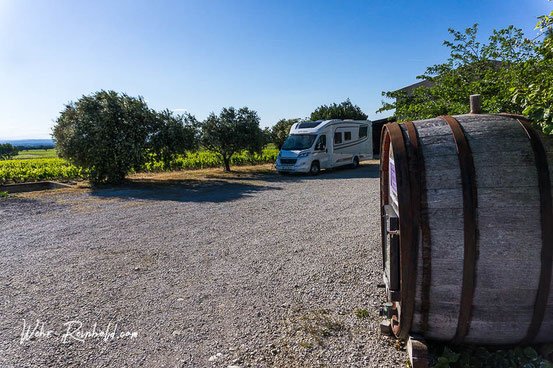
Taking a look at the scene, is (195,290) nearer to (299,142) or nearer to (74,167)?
(299,142)

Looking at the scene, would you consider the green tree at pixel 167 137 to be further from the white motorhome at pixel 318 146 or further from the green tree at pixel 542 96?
the green tree at pixel 542 96

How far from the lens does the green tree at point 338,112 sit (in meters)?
31.4

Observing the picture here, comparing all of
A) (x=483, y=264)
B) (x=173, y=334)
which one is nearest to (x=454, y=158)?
(x=483, y=264)

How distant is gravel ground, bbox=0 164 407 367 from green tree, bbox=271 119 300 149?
20.1 metres

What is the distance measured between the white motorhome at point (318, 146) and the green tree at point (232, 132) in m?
2.49

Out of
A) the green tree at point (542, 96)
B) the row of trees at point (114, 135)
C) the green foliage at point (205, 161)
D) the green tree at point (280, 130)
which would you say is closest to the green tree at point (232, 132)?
the green foliage at point (205, 161)

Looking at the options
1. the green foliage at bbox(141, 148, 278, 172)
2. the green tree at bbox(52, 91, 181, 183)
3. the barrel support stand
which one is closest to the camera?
the barrel support stand

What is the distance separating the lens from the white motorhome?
14.7 meters

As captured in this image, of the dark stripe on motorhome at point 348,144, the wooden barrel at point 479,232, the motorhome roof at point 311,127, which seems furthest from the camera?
the dark stripe on motorhome at point 348,144

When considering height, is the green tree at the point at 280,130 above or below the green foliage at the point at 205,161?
above

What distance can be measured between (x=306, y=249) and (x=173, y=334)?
248cm

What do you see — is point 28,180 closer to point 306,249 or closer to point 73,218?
point 73,218

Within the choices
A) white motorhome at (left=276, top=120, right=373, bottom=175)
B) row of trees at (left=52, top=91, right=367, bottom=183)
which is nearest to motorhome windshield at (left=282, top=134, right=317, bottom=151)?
white motorhome at (left=276, top=120, right=373, bottom=175)

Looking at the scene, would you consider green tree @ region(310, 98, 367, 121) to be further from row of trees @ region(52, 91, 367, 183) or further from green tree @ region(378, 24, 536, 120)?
green tree @ region(378, 24, 536, 120)
